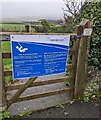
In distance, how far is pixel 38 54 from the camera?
3.39 metres

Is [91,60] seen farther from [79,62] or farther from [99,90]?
[79,62]

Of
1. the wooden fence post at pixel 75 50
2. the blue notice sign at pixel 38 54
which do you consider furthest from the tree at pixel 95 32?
the blue notice sign at pixel 38 54

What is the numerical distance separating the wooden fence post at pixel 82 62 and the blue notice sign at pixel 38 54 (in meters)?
0.33

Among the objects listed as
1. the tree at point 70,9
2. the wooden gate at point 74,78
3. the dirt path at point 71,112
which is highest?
the tree at point 70,9

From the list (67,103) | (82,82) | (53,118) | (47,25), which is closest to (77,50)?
(82,82)

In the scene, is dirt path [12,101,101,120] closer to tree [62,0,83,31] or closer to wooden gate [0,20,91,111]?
wooden gate [0,20,91,111]

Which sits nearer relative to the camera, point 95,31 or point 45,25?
point 95,31

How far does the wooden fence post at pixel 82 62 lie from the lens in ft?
12.2

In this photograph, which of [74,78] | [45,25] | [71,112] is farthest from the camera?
[45,25]

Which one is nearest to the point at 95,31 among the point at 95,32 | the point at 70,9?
the point at 95,32

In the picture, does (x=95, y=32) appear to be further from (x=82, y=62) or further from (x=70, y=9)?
(x=70, y=9)

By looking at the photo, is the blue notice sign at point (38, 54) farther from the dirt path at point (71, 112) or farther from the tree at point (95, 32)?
the tree at point (95, 32)

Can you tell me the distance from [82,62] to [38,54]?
940 mm

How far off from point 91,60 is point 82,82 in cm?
104
